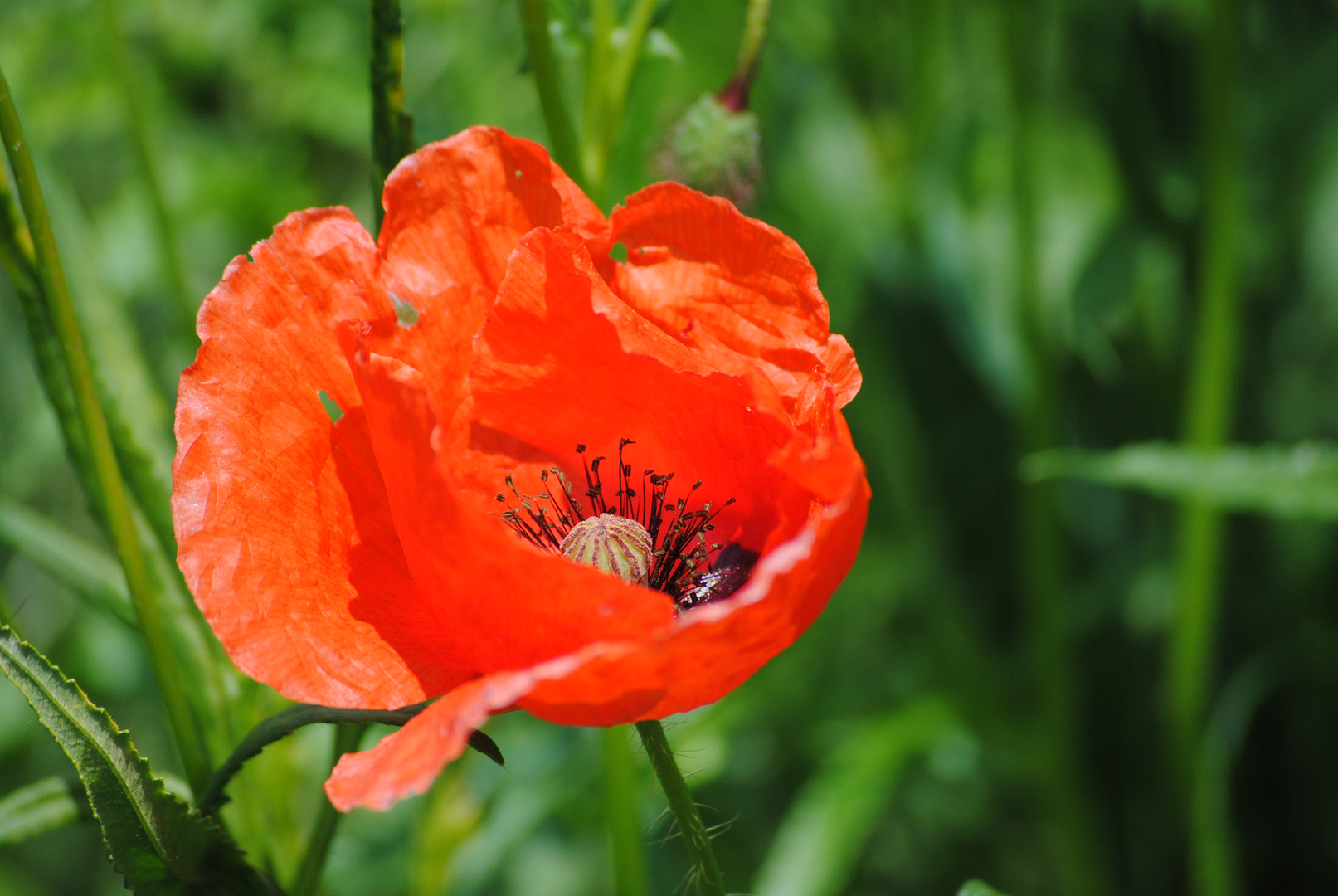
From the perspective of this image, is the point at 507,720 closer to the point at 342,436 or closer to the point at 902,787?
the point at 902,787

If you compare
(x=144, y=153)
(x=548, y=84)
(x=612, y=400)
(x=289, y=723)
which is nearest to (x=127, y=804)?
(x=289, y=723)

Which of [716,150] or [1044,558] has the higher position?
[716,150]

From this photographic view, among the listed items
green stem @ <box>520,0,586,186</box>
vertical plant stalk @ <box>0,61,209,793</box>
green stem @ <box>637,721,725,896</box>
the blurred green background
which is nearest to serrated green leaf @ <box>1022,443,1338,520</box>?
the blurred green background

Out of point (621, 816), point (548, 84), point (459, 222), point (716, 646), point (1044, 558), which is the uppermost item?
point (548, 84)

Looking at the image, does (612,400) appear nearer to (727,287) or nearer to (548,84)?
(727,287)

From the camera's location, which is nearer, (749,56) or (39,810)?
(39,810)

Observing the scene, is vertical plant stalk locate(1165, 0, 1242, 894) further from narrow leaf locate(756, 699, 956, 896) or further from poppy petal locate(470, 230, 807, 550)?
poppy petal locate(470, 230, 807, 550)

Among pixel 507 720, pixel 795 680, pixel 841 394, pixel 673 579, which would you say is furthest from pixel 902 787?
pixel 841 394

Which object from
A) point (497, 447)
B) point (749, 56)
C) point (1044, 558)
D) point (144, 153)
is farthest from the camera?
point (1044, 558)
